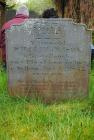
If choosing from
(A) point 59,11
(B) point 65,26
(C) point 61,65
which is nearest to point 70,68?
(C) point 61,65

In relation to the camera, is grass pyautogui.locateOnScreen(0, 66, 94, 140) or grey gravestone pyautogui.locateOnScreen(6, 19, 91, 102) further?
grey gravestone pyautogui.locateOnScreen(6, 19, 91, 102)

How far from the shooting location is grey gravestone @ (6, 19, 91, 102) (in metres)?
7.24

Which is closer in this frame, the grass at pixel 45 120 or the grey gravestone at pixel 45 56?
the grass at pixel 45 120

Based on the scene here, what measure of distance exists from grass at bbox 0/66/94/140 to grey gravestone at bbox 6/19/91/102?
1.62 feet

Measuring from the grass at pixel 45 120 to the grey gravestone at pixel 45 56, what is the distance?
19.5 inches

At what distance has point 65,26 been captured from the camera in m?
7.25

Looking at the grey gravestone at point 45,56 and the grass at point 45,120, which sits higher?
the grey gravestone at point 45,56

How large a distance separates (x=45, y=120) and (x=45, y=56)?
1794 mm

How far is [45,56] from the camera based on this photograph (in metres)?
7.27

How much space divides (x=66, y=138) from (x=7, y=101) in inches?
79.5

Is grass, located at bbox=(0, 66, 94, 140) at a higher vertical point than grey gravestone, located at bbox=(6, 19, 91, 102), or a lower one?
lower

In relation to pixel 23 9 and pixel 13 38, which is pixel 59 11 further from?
pixel 13 38

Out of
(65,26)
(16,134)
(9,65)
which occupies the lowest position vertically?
(16,134)

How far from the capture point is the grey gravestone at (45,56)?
7.24m
